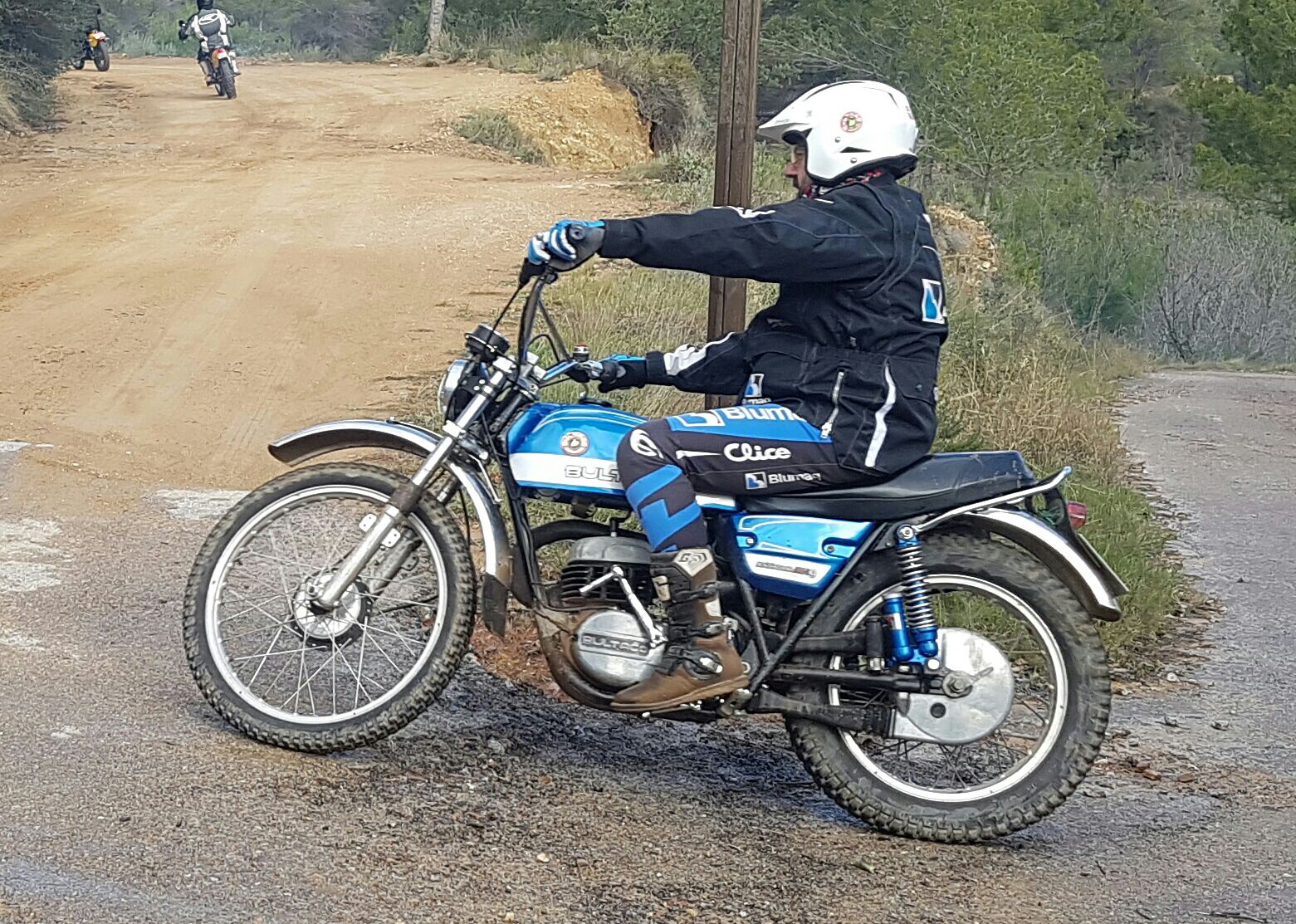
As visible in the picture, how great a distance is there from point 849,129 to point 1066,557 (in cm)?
127

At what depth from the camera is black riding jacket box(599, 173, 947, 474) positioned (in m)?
4.16

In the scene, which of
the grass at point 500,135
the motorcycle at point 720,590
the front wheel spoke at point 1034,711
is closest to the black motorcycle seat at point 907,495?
the motorcycle at point 720,590

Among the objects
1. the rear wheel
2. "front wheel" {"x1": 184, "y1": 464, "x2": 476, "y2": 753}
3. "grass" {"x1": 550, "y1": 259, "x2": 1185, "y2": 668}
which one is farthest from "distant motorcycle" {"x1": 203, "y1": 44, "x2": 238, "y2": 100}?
"front wheel" {"x1": 184, "y1": 464, "x2": 476, "y2": 753}

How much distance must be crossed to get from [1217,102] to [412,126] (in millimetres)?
18283

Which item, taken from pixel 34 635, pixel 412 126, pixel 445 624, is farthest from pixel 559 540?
pixel 412 126

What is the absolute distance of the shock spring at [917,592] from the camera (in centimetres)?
437

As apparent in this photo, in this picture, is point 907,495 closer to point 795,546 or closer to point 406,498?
point 795,546

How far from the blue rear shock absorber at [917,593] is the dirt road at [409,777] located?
54 cm

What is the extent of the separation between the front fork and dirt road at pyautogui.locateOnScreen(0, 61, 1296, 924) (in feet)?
1.59

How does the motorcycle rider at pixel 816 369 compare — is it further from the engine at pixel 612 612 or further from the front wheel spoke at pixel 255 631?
the front wheel spoke at pixel 255 631

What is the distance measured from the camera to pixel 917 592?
438cm

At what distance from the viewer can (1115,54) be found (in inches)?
1900

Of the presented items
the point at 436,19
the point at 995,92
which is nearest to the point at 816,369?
the point at 995,92

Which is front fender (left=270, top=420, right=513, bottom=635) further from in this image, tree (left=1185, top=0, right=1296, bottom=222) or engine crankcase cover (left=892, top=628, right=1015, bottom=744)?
tree (left=1185, top=0, right=1296, bottom=222)
